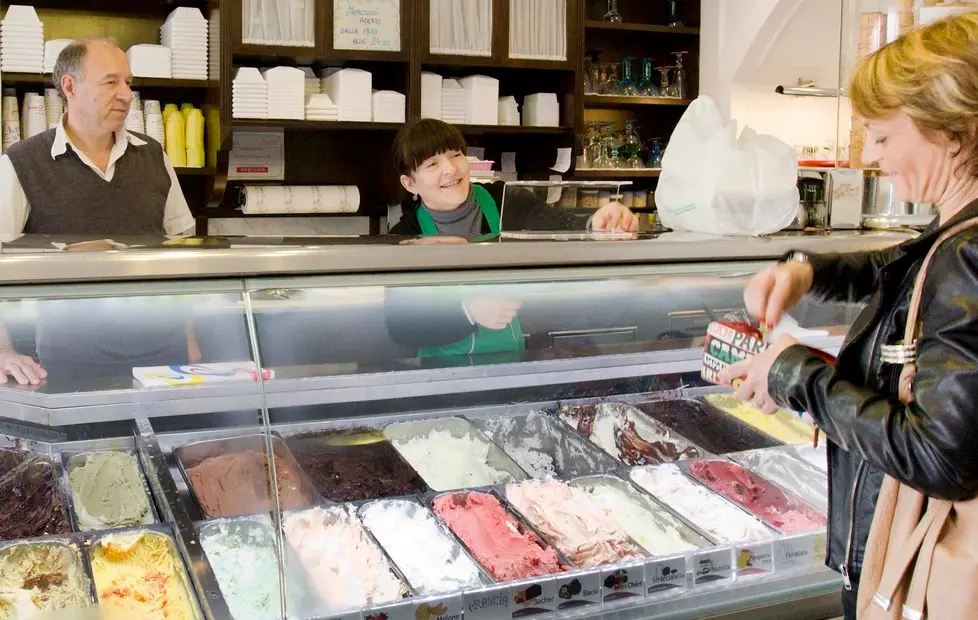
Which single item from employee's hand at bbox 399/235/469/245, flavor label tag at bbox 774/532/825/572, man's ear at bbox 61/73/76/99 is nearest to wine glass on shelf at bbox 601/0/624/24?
man's ear at bbox 61/73/76/99

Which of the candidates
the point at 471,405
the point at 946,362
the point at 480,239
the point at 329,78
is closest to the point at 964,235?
the point at 946,362

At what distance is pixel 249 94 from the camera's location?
4.41 metres

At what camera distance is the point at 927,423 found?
1026 mm

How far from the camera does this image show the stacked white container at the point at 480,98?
4941mm

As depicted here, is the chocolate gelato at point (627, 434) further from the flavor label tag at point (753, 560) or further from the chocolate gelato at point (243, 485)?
the chocolate gelato at point (243, 485)

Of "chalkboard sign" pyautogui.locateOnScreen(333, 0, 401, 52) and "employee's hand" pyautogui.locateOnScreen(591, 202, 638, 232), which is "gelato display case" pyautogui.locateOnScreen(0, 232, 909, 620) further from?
Answer: "chalkboard sign" pyautogui.locateOnScreen(333, 0, 401, 52)

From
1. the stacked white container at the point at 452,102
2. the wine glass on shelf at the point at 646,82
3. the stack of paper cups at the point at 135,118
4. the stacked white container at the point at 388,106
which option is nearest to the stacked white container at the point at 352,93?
the stacked white container at the point at 388,106

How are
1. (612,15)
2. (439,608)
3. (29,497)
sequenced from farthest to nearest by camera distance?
(612,15) → (29,497) → (439,608)

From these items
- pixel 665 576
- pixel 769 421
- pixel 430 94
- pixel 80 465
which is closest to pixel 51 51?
pixel 430 94

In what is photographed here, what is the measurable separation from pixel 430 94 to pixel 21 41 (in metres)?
1.93

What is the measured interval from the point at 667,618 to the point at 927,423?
0.75 metres

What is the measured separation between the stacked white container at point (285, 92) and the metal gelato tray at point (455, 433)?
2.78m

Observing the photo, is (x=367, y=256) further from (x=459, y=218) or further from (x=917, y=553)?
(x=459, y=218)

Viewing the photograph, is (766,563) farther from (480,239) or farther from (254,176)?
(254,176)
